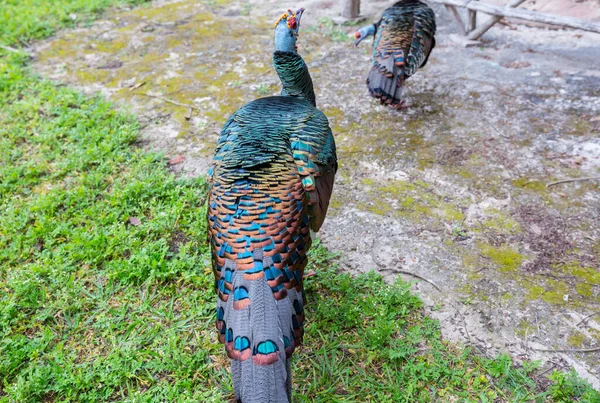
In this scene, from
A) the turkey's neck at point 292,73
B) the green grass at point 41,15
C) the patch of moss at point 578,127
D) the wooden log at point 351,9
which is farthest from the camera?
the wooden log at point 351,9

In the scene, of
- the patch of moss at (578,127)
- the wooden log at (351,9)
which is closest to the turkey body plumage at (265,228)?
the patch of moss at (578,127)

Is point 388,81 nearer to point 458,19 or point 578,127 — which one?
point 578,127

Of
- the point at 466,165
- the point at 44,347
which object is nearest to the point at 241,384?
the point at 44,347

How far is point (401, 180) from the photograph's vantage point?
13.8 feet

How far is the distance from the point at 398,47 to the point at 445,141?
1.15 m

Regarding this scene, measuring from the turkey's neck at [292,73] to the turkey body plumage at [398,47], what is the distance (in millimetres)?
1395

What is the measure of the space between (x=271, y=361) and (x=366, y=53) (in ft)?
17.6

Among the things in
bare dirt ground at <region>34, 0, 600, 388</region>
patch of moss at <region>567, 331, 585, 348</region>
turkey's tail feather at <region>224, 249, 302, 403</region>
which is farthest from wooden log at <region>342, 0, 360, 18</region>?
turkey's tail feather at <region>224, 249, 302, 403</region>

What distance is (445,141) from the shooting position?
184 inches

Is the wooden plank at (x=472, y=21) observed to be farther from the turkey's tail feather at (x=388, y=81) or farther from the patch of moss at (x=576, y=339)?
the patch of moss at (x=576, y=339)

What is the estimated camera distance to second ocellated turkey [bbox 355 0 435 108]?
15.3ft

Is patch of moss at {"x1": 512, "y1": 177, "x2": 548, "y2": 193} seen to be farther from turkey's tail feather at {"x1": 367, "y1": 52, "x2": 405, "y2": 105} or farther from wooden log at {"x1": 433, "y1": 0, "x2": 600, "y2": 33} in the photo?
wooden log at {"x1": 433, "y1": 0, "x2": 600, "y2": 33}

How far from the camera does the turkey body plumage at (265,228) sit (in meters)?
2.01

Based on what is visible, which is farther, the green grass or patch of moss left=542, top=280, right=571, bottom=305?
the green grass
